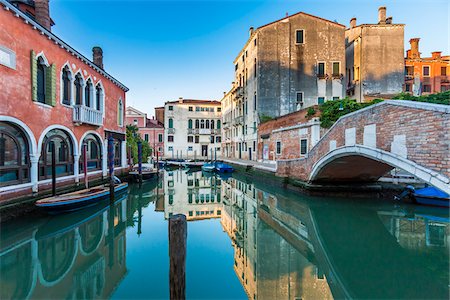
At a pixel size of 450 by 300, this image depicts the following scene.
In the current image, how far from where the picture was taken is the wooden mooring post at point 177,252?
114 inches

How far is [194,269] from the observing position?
4.48m

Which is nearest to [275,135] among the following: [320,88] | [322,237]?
[320,88]

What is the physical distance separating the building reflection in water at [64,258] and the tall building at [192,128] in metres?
22.6

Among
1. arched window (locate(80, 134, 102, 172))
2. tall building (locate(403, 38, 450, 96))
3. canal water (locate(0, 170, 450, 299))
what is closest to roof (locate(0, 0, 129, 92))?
arched window (locate(80, 134, 102, 172))

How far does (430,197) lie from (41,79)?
12.3 metres

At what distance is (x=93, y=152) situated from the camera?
10867 mm

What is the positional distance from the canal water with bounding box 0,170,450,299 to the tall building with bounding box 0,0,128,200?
1.49 meters

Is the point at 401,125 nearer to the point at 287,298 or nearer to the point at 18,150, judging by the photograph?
the point at 287,298

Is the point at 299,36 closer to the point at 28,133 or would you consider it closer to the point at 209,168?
the point at 209,168

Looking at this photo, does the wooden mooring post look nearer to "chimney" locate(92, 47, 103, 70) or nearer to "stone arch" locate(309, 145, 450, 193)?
"stone arch" locate(309, 145, 450, 193)

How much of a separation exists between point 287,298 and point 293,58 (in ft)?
56.9

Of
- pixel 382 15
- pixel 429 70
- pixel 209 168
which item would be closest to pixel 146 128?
pixel 209 168

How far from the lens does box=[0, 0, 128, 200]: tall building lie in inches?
248

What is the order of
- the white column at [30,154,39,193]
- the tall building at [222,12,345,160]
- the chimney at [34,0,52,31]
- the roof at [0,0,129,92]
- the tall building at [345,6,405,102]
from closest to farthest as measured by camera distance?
the roof at [0,0,129,92], the white column at [30,154,39,193], the chimney at [34,0,52,31], the tall building at [345,6,405,102], the tall building at [222,12,345,160]
